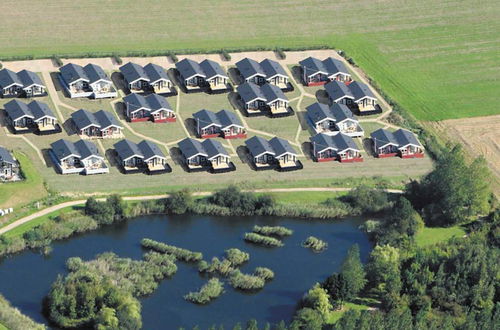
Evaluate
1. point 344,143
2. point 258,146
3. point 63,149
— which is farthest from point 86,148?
point 344,143

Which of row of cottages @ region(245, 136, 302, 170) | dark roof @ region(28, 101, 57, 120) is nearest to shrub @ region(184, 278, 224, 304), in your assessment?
row of cottages @ region(245, 136, 302, 170)

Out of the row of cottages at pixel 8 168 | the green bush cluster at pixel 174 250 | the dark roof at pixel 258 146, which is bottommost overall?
the green bush cluster at pixel 174 250

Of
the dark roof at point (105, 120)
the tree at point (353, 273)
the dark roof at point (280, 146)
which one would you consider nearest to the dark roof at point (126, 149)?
the dark roof at point (105, 120)

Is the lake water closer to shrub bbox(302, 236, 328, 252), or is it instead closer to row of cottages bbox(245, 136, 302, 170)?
shrub bbox(302, 236, 328, 252)

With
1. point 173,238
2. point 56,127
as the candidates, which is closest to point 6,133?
point 56,127

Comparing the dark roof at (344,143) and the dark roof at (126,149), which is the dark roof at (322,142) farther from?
the dark roof at (126,149)
